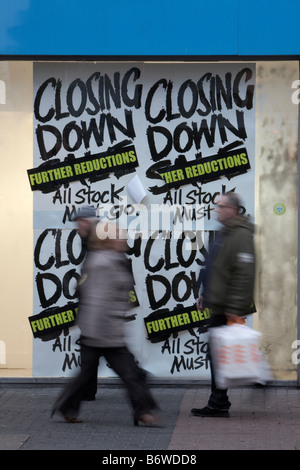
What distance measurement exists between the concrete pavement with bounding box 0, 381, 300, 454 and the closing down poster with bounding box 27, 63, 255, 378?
55 centimetres

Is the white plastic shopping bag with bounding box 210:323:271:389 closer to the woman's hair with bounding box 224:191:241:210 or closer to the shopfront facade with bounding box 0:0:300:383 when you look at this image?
the woman's hair with bounding box 224:191:241:210

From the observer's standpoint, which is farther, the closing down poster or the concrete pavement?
the closing down poster

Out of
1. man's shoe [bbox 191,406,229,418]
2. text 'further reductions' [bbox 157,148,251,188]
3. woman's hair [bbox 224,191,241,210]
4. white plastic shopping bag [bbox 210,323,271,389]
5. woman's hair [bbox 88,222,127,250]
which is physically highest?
text 'further reductions' [bbox 157,148,251,188]

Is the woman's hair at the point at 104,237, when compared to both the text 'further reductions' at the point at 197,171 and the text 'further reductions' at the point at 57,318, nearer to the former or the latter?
the text 'further reductions' at the point at 197,171

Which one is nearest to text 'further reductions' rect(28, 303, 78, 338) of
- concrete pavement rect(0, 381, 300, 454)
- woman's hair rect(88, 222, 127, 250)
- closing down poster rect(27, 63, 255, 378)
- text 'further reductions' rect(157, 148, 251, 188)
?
closing down poster rect(27, 63, 255, 378)

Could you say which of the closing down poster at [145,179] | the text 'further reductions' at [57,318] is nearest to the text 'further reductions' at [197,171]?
the closing down poster at [145,179]

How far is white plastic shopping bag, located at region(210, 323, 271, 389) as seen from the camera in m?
8.32

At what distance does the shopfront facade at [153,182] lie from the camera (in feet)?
33.9

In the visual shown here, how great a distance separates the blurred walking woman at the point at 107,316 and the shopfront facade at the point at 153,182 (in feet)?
7.04

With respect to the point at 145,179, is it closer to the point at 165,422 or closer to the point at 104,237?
the point at 104,237

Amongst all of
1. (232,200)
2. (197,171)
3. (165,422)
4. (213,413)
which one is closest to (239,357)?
(213,413)

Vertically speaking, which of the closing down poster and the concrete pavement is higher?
the closing down poster
